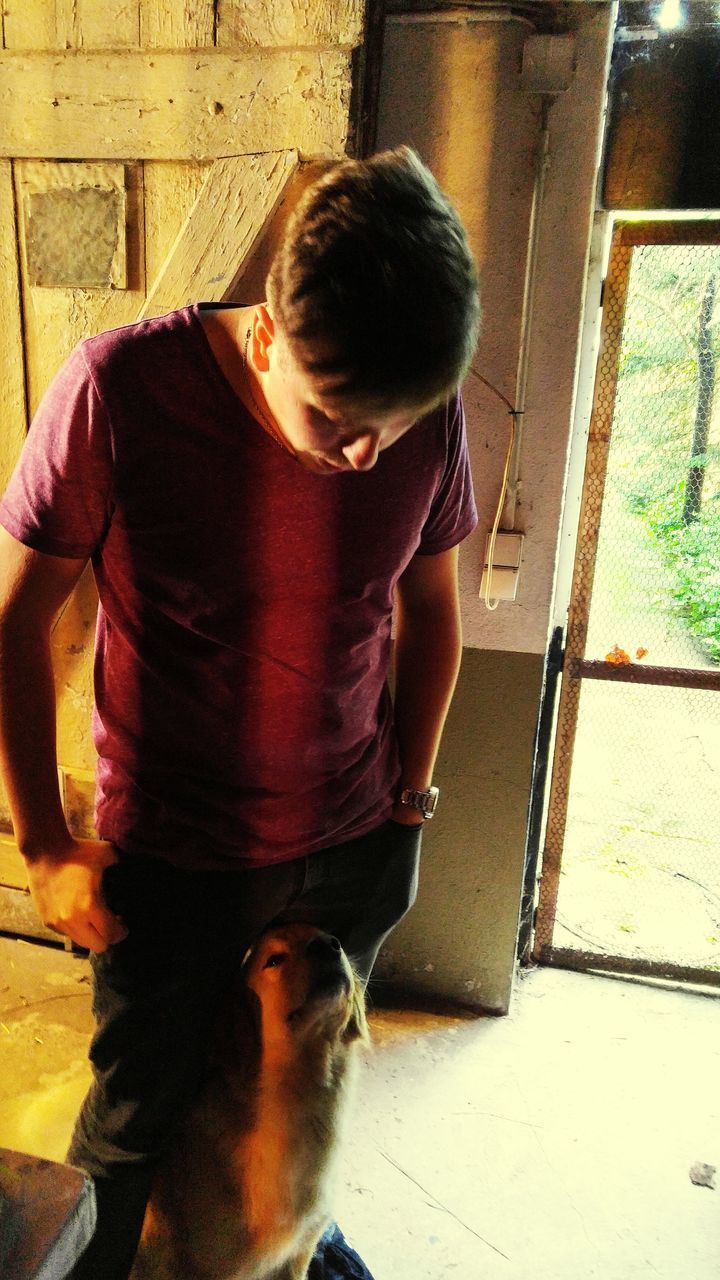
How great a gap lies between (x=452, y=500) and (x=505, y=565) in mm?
842

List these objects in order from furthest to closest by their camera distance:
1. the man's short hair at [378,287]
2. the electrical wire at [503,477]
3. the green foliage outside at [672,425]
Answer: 1. the green foliage outside at [672,425]
2. the electrical wire at [503,477]
3. the man's short hair at [378,287]

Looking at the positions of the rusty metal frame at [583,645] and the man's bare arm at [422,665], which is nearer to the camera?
the man's bare arm at [422,665]

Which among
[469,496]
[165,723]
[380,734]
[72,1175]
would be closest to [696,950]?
[380,734]

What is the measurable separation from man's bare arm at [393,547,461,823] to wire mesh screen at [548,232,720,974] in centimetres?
100

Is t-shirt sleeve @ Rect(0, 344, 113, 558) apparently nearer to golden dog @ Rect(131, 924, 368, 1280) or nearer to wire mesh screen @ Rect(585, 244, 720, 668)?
golden dog @ Rect(131, 924, 368, 1280)

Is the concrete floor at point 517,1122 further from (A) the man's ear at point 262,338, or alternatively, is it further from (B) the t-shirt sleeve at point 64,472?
(A) the man's ear at point 262,338

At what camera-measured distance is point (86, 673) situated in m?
2.69

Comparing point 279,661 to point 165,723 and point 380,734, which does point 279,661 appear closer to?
point 165,723

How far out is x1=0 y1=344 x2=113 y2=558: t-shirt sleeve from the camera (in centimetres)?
133

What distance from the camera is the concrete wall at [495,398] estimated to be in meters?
2.24

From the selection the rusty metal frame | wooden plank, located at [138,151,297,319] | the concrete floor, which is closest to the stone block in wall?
wooden plank, located at [138,151,297,319]

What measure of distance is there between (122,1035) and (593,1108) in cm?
179

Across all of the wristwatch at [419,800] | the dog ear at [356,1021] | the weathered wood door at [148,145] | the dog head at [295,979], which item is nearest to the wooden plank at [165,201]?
the weathered wood door at [148,145]

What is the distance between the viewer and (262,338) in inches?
50.9
